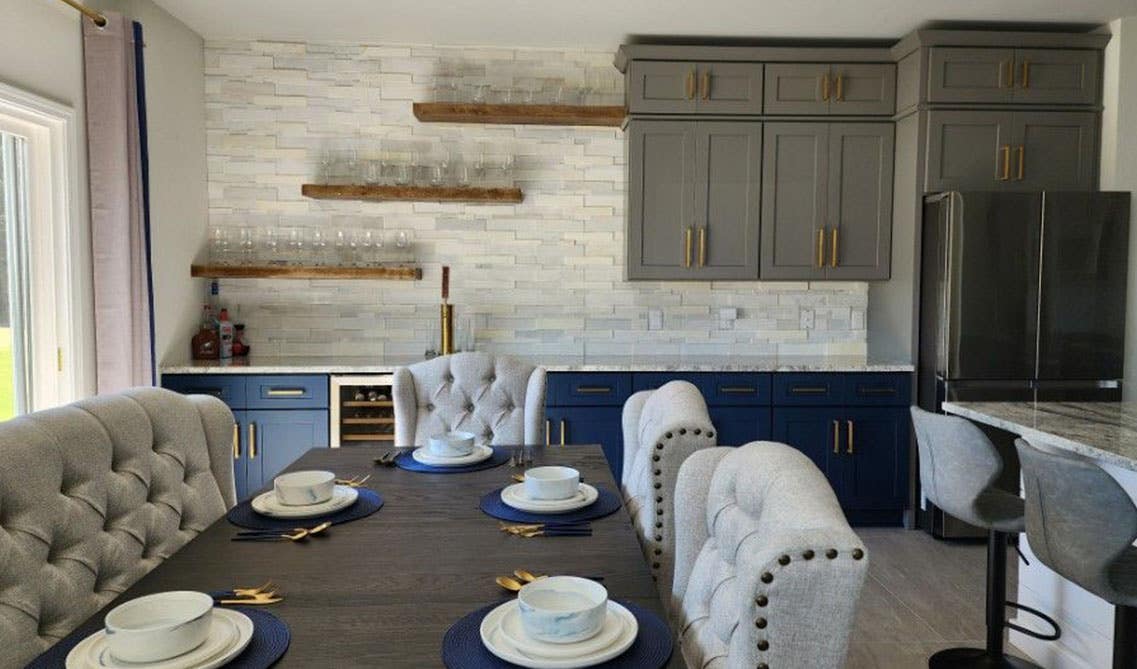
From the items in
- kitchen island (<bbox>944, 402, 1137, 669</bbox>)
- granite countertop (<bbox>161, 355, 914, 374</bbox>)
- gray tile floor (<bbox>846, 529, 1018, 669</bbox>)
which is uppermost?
granite countertop (<bbox>161, 355, 914, 374</bbox>)

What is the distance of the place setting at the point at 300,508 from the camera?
163 centimetres

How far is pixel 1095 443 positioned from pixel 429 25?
338 cm

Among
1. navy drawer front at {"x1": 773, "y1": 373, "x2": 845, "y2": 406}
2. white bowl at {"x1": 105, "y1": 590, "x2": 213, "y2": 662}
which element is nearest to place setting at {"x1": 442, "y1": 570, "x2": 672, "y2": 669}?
white bowl at {"x1": 105, "y1": 590, "x2": 213, "y2": 662}

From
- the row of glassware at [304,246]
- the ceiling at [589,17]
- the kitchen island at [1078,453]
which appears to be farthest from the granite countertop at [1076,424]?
the row of glassware at [304,246]

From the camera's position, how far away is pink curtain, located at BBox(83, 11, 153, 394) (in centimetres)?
302

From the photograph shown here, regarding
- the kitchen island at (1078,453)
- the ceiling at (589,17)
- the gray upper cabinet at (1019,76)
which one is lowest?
the kitchen island at (1078,453)

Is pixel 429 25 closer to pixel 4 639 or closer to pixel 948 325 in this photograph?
pixel 948 325

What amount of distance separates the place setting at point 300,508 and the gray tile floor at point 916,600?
1.76 metres

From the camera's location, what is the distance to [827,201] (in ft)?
13.6

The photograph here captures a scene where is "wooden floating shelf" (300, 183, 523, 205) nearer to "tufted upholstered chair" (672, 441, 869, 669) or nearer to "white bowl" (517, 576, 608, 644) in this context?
"tufted upholstered chair" (672, 441, 869, 669)

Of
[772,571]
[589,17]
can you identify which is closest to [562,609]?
[772,571]

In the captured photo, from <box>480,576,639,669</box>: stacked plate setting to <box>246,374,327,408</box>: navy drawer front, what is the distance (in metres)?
2.79

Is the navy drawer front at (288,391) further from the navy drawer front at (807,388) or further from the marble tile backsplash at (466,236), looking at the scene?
the navy drawer front at (807,388)

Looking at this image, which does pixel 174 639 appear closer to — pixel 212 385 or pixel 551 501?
pixel 551 501
